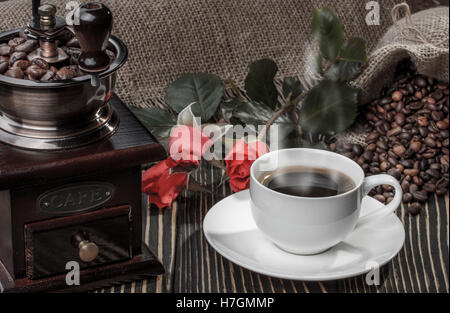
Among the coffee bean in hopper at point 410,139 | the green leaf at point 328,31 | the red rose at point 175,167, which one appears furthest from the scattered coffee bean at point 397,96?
the red rose at point 175,167

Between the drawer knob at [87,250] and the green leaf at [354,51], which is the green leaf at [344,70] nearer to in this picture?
the green leaf at [354,51]

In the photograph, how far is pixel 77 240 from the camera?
29.7 inches

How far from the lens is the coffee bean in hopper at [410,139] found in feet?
3.19

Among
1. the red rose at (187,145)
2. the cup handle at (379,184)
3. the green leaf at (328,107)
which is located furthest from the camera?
the green leaf at (328,107)

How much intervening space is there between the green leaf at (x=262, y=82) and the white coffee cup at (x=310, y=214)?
25cm

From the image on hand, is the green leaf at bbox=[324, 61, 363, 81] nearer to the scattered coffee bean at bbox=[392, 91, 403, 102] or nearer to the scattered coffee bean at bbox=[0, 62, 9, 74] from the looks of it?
the scattered coffee bean at bbox=[392, 91, 403, 102]

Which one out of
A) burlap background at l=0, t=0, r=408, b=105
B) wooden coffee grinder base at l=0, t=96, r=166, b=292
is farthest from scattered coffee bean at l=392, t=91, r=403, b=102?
wooden coffee grinder base at l=0, t=96, r=166, b=292

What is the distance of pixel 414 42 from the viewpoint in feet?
3.46

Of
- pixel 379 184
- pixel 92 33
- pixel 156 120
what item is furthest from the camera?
pixel 156 120

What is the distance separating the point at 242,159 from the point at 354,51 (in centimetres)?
29

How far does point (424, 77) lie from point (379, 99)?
0.08 meters

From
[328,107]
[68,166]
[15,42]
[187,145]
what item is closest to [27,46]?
[15,42]

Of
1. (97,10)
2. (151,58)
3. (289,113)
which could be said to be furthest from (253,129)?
(97,10)

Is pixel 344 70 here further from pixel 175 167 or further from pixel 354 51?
pixel 175 167
